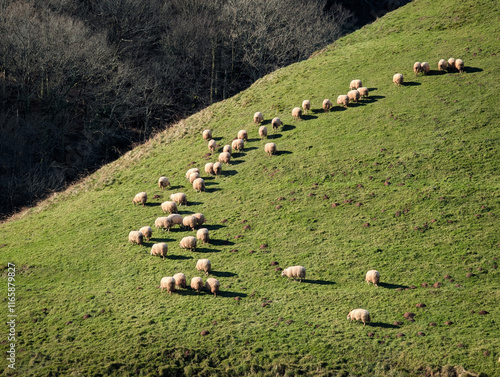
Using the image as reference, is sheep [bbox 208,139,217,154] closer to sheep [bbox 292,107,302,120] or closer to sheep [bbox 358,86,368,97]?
sheep [bbox 292,107,302,120]

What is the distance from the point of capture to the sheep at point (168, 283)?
27.4 metres

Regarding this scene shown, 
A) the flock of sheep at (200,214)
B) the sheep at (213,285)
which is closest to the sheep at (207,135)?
the flock of sheep at (200,214)

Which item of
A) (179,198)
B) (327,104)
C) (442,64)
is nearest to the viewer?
(179,198)

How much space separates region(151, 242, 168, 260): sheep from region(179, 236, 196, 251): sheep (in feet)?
3.55

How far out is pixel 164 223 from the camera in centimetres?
3341

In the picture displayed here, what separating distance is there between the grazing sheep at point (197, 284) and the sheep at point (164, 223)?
677 cm

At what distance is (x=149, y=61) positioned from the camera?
77.3 metres

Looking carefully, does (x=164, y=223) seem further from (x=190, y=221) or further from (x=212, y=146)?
(x=212, y=146)

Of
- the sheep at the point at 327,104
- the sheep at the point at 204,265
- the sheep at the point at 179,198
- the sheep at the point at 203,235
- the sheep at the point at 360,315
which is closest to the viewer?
the sheep at the point at 360,315

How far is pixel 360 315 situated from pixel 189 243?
11076 mm

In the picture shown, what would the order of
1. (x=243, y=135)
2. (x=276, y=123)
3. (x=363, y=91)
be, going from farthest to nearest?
(x=363, y=91) → (x=276, y=123) → (x=243, y=135)

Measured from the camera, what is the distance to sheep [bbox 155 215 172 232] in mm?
33406

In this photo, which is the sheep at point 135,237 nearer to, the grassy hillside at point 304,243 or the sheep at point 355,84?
the grassy hillside at point 304,243

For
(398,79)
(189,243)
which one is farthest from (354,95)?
(189,243)
